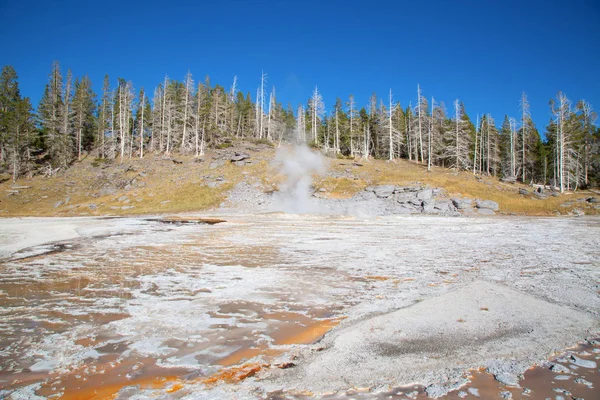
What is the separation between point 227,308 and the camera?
5383mm

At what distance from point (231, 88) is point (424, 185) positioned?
4431cm

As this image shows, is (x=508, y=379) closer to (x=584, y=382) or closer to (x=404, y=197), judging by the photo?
(x=584, y=382)

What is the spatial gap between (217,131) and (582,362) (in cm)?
5955

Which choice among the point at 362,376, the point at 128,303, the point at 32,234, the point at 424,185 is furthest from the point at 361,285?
the point at 424,185

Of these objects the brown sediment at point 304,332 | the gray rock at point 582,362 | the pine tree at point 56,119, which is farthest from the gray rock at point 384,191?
the pine tree at point 56,119

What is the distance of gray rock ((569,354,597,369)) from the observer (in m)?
3.24

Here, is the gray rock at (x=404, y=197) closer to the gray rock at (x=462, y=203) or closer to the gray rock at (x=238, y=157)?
the gray rock at (x=462, y=203)

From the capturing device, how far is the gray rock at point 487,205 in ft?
97.9

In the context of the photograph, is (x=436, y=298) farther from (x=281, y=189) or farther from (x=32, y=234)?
(x=281, y=189)

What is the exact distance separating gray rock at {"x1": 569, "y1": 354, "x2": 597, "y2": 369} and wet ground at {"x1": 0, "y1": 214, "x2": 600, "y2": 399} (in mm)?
55

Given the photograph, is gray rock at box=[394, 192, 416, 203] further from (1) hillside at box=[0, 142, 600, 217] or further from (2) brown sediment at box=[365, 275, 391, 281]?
(2) brown sediment at box=[365, 275, 391, 281]

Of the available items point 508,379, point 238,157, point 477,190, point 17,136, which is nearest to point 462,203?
point 477,190

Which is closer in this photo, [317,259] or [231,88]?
[317,259]

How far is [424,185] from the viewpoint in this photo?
33.4 m
